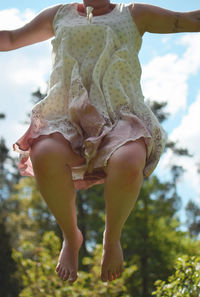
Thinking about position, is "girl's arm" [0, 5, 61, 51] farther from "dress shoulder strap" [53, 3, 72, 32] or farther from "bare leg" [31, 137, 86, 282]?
"bare leg" [31, 137, 86, 282]

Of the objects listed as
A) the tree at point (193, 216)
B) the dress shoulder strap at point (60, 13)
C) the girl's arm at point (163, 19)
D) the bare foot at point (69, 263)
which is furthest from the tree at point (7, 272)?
the tree at point (193, 216)

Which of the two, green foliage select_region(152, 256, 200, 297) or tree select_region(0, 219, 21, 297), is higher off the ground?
green foliage select_region(152, 256, 200, 297)

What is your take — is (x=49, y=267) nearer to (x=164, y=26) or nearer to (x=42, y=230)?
(x=164, y=26)

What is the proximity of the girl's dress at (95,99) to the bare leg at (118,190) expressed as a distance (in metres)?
0.07

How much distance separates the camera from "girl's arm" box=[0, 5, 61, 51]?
113 inches

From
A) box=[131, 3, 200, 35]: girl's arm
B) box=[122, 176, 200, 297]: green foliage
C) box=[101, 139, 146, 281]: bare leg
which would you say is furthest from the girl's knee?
box=[122, 176, 200, 297]: green foliage

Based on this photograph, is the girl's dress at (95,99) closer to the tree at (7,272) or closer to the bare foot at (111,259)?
the bare foot at (111,259)

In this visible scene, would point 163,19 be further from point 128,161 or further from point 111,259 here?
point 111,259

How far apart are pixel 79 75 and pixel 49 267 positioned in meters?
6.02

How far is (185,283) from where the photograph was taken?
13.1 feet

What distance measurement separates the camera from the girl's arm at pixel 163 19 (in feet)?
8.86

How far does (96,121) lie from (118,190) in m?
0.41

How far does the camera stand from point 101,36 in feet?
8.65

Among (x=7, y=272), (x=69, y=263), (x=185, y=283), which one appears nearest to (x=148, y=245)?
(x=7, y=272)
